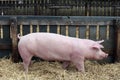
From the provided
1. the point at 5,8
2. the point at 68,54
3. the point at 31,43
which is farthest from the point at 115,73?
the point at 5,8

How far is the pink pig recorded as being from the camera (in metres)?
6.22

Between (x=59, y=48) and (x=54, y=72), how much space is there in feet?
1.48

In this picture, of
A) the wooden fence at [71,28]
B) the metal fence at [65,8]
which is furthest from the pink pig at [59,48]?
the metal fence at [65,8]

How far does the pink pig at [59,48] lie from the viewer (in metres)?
6.22

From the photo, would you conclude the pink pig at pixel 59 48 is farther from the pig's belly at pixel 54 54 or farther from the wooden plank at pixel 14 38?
the wooden plank at pixel 14 38

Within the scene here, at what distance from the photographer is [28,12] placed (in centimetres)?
1240

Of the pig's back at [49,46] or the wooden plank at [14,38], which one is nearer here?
the pig's back at [49,46]

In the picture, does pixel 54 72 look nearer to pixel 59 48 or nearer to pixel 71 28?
pixel 59 48

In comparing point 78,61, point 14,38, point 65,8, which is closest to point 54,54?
point 78,61

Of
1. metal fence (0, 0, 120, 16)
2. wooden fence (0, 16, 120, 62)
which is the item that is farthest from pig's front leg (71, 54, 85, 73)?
metal fence (0, 0, 120, 16)

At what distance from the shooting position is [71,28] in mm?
7332

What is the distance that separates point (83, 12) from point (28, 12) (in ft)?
7.14

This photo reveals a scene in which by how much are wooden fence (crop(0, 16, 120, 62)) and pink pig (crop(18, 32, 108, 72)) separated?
94cm

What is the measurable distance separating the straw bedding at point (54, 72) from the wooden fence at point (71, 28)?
43 cm
